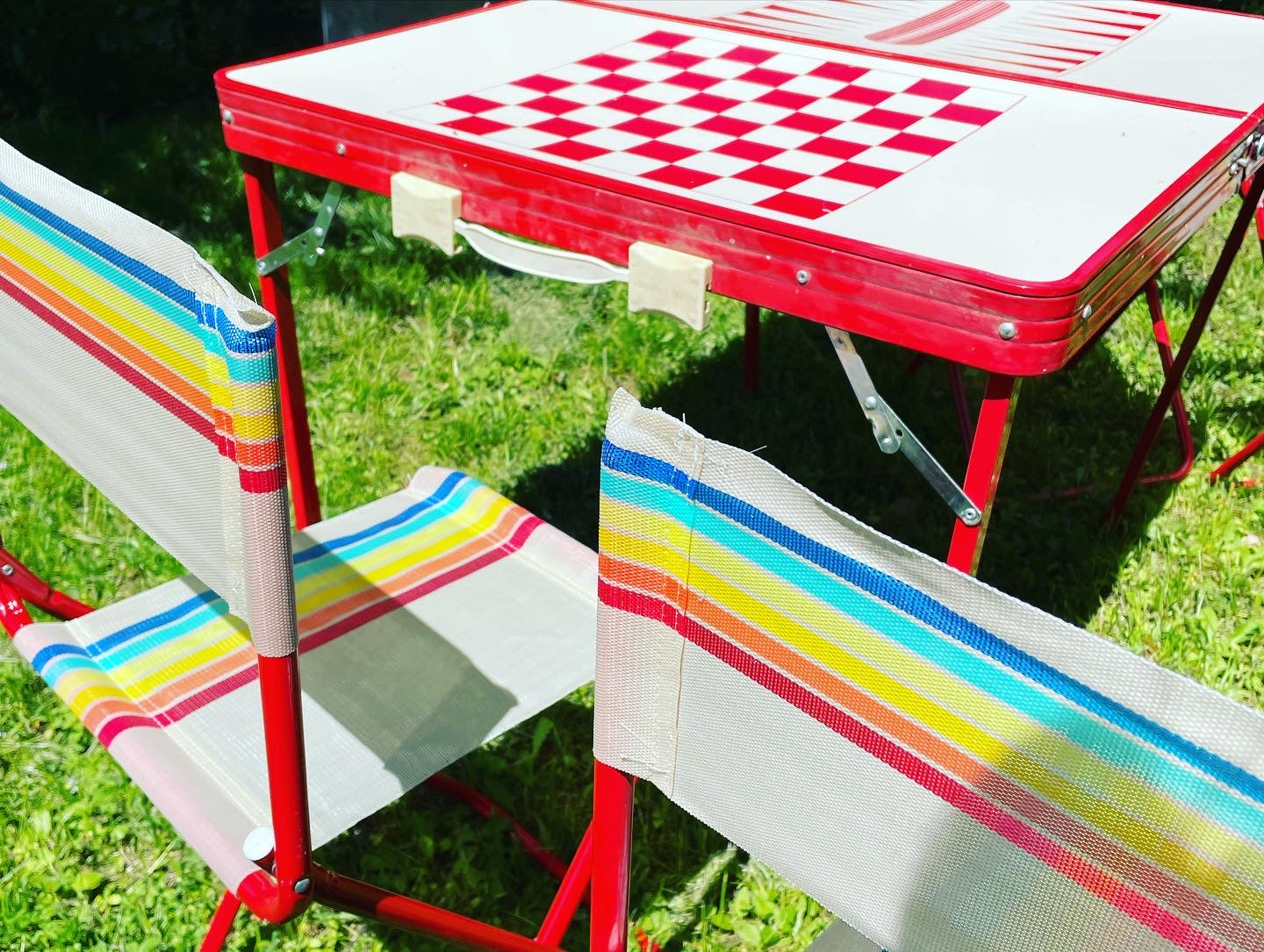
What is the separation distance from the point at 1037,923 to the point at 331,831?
0.72 m

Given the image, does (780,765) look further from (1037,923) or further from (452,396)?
(452,396)

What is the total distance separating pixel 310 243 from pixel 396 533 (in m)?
Result: 0.41

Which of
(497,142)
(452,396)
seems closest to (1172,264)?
(452,396)

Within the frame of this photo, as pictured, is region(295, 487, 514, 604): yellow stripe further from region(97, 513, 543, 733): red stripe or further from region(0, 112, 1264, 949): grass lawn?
region(0, 112, 1264, 949): grass lawn

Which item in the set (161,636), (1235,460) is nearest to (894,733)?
(161,636)

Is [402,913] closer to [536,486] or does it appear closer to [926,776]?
[926,776]

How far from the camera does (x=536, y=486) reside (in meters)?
2.59

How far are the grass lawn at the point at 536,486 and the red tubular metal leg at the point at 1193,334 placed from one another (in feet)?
0.38

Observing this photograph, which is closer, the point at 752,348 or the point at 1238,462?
the point at 1238,462

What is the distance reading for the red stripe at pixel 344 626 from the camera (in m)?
1.33

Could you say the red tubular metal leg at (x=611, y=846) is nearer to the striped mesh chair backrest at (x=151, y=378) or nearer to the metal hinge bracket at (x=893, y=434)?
the striped mesh chair backrest at (x=151, y=378)

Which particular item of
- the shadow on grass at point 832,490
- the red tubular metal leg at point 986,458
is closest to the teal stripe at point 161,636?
the shadow on grass at point 832,490

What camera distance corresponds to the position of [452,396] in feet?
9.48

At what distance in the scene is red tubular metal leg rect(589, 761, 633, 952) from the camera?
979mm
